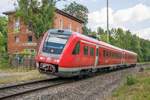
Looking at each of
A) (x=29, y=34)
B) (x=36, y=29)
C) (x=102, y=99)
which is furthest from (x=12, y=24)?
(x=102, y=99)

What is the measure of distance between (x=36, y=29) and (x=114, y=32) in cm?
5259

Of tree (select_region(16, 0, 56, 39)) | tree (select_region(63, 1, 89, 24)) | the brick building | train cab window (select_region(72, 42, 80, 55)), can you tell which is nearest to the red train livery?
train cab window (select_region(72, 42, 80, 55))

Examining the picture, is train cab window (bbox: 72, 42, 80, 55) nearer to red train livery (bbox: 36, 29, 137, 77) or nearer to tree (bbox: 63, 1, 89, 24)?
red train livery (bbox: 36, 29, 137, 77)

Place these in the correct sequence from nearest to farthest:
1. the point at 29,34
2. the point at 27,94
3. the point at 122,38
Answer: the point at 27,94, the point at 29,34, the point at 122,38

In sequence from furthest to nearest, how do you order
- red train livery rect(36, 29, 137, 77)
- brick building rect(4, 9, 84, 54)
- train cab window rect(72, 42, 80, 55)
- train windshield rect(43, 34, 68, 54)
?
brick building rect(4, 9, 84, 54), train cab window rect(72, 42, 80, 55), train windshield rect(43, 34, 68, 54), red train livery rect(36, 29, 137, 77)

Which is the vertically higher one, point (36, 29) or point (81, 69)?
A: point (36, 29)

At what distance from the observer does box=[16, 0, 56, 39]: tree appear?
157 feet

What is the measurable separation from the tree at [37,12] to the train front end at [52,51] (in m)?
26.6

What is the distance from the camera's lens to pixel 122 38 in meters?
93.9

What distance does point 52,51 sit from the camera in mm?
20812

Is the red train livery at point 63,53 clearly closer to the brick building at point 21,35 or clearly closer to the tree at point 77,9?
the brick building at point 21,35

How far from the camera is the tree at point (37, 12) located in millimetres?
47875

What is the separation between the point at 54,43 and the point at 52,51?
537 millimetres

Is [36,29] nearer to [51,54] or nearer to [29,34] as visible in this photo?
[29,34]
